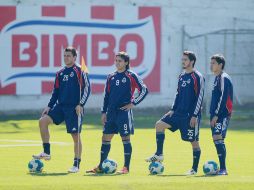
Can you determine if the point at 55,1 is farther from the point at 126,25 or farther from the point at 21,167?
the point at 21,167

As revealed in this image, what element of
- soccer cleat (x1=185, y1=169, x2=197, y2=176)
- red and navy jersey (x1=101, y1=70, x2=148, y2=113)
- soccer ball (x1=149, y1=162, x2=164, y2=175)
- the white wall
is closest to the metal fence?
the white wall

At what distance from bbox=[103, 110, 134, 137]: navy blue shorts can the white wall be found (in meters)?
17.7

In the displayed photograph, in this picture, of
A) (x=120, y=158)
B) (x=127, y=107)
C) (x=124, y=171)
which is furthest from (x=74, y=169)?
(x=120, y=158)

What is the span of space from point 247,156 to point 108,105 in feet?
15.8

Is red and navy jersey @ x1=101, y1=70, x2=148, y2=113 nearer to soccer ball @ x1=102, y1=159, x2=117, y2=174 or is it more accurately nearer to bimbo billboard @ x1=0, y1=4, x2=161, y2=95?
soccer ball @ x1=102, y1=159, x2=117, y2=174

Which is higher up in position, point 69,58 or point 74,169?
point 69,58

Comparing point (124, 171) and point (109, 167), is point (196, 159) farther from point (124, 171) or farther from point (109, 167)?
point (109, 167)

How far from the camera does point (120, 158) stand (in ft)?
68.9

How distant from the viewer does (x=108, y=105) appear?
18.0 m

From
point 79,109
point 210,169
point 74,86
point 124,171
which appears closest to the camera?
point 210,169

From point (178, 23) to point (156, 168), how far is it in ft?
65.0

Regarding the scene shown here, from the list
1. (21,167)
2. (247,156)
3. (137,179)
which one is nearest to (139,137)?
(247,156)

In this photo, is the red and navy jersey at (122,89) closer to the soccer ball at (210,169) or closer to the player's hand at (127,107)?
the player's hand at (127,107)

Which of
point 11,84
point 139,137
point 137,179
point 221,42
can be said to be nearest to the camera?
point 137,179
